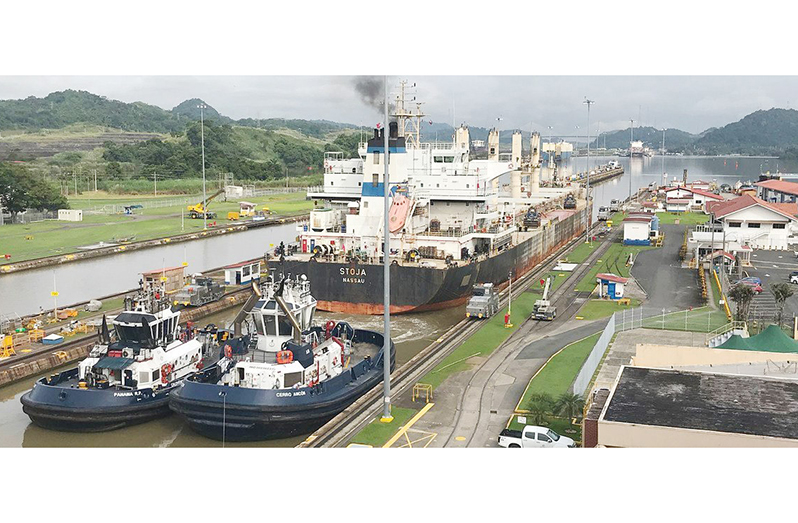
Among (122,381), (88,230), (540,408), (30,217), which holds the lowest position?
(540,408)

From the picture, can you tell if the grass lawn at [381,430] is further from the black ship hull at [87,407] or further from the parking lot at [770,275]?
the parking lot at [770,275]

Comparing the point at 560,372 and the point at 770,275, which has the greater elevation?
the point at 770,275

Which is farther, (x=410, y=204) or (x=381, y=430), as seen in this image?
(x=410, y=204)

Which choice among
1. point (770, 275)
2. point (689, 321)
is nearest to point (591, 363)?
point (689, 321)

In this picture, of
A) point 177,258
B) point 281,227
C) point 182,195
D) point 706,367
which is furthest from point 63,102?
point 706,367

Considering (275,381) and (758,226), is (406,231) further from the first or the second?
(758,226)

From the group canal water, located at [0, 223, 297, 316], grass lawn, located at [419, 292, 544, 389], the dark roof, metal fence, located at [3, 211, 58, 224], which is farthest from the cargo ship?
metal fence, located at [3, 211, 58, 224]

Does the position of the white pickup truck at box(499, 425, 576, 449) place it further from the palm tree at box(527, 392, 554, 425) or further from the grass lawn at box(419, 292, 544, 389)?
the grass lawn at box(419, 292, 544, 389)

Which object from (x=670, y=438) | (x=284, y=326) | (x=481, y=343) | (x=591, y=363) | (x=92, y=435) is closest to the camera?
(x=670, y=438)
